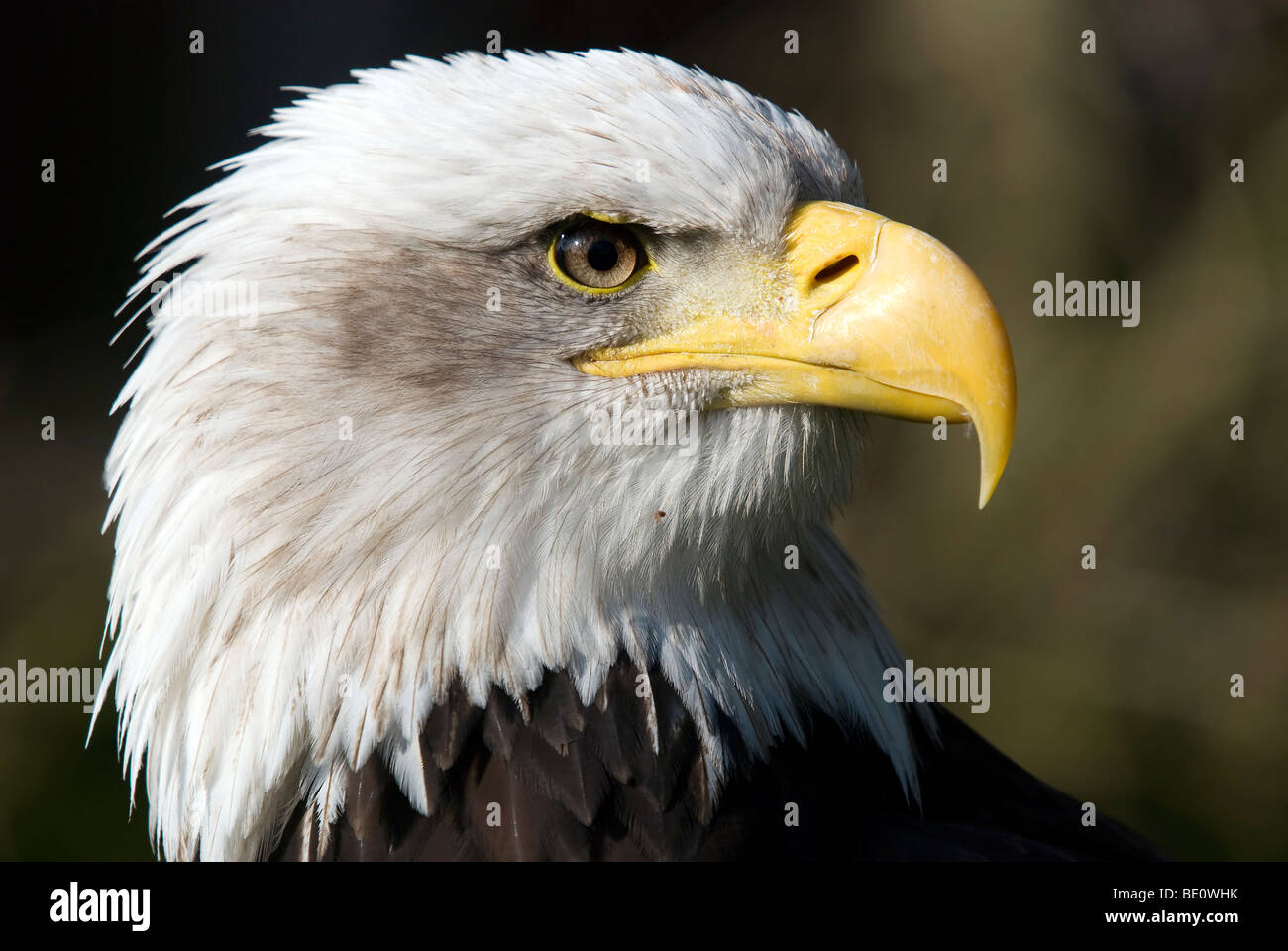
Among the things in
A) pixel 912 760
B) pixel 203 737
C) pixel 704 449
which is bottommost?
pixel 912 760

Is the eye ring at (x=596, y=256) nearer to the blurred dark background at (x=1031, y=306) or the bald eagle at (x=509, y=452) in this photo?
the bald eagle at (x=509, y=452)

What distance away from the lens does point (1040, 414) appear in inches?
199

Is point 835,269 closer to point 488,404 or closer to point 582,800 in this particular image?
point 488,404

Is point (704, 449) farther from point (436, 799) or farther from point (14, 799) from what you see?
point (14, 799)

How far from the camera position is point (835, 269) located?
6.30 feet

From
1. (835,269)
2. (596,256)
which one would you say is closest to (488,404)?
(596,256)

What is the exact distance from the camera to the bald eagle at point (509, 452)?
1.85 meters

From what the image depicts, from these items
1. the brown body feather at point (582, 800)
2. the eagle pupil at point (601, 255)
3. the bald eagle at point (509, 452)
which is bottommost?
the brown body feather at point (582, 800)

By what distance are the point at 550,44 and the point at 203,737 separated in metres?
4.14

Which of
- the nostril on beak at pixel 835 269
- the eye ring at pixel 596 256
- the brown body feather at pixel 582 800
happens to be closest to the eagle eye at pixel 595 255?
the eye ring at pixel 596 256

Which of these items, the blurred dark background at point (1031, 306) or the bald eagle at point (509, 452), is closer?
the bald eagle at point (509, 452)

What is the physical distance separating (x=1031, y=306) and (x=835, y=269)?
3.39 meters
